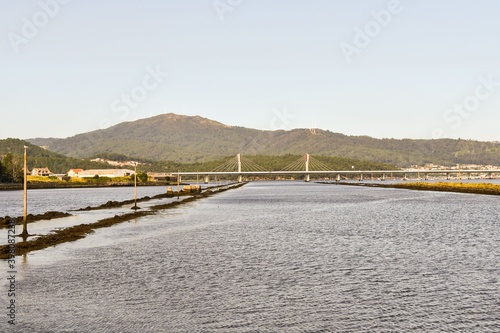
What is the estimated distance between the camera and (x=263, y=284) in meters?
23.8

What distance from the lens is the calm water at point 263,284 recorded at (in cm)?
1768

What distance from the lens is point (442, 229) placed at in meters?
50.4

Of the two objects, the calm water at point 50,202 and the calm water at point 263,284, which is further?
the calm water at point 50,202

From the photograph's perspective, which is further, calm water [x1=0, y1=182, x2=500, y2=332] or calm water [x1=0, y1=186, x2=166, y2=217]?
calm water [x1=0, y1=186, x2=166, y2=217]

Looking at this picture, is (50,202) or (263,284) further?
(50,202)

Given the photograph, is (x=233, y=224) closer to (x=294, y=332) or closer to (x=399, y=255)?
(x=399, y=255)

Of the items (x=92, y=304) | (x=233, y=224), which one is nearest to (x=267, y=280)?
(x=92, y=304)

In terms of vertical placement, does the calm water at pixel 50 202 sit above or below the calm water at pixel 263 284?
above

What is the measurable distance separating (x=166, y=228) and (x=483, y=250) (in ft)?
88.2

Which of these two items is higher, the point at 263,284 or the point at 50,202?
the point at 50,202

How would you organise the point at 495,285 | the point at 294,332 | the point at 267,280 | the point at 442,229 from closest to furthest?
the point at 294,332 → the point at 495,285 → the point at 267,280 → the point at 442,229

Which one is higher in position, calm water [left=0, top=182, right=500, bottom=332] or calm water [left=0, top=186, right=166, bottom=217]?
calm water [left=0, top=186, right=166, bottom=217]

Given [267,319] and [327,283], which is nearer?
[267,319]

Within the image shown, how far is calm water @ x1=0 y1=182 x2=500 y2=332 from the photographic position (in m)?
17.7
